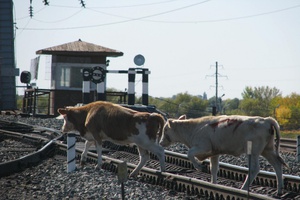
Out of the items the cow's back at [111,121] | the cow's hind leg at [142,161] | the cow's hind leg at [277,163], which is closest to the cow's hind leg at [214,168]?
the cow's hind leg at [277,163]

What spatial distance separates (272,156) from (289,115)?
8948 centimetres

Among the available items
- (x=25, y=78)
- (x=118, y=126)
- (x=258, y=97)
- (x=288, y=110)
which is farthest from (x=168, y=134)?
(x=258, y=97)

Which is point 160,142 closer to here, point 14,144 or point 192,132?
point 192,132

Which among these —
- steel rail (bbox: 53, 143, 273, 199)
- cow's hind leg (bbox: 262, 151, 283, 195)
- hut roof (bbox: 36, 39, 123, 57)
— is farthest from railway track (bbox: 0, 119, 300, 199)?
hut roof (bbox: 36, 39, 123, 57)

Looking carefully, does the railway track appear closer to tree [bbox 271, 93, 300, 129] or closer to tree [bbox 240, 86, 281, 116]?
tree [bbox 271, 93, 300, 129]

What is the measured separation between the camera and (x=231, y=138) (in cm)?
1324

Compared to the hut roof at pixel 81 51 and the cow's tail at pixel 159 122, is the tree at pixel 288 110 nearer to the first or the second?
the hut roof at pixel 81 51

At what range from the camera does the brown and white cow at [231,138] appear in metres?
12.7

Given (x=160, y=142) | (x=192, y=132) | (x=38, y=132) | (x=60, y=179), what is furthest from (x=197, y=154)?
(x=38, y=132)

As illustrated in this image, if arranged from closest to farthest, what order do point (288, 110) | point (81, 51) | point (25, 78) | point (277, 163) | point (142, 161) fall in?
point (277, 163) → point (142, 161) → point (81, 51) → point (25, 78) → point (288, 110)

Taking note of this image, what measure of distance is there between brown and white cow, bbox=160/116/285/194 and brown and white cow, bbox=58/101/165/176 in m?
0.76

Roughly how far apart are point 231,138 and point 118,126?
369cm

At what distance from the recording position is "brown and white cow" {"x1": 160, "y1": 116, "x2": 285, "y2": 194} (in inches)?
500

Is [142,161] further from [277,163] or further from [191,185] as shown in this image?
[277,163]
